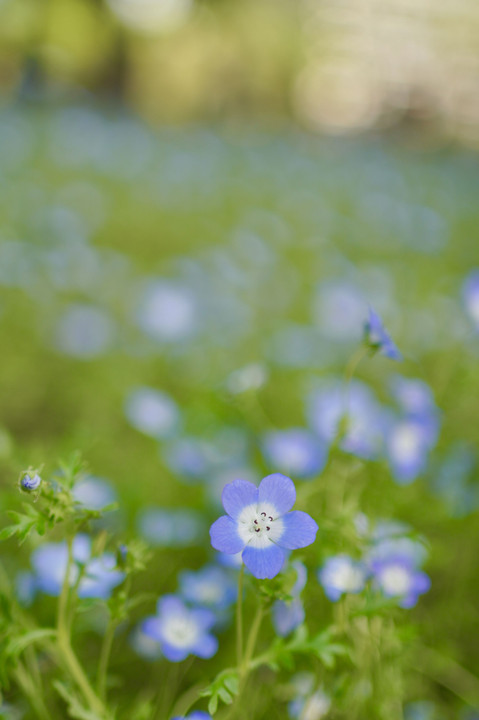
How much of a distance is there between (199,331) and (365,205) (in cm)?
294

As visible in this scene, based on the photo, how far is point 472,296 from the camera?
3.60 feet

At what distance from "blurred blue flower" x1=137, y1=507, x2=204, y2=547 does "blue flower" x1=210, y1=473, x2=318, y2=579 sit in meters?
0.58

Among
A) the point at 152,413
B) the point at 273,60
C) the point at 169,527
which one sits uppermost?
the point at 169,527

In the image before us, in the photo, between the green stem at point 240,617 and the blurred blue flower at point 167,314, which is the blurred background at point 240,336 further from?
the green stem at point 240,617

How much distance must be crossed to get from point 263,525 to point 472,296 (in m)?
0.70

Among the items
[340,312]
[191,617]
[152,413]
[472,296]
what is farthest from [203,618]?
[340,312]

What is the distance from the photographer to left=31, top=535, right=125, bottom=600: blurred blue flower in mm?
833

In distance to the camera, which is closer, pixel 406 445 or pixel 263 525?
pixel 263 525

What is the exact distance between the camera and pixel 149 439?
66.7 inches

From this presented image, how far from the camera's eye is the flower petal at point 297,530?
1.77 feet

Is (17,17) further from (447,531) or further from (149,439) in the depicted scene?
(447,531)

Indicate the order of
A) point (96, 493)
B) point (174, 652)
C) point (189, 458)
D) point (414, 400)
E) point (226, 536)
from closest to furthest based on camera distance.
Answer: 1. point (226, 536)
2. point (174, 652)
3. point (414, 400)
4. point (96, 493)
5. point (189, 458)

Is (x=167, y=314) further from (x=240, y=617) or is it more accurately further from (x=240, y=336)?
(x=240, y=617)

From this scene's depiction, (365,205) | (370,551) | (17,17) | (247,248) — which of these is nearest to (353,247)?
(247,248)
